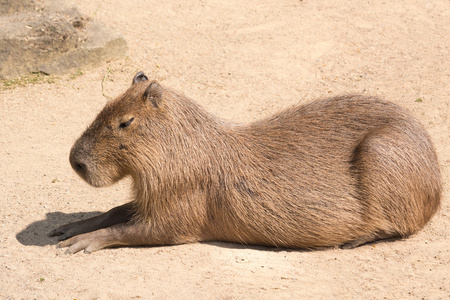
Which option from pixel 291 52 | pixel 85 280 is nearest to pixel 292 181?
pixel 85 280

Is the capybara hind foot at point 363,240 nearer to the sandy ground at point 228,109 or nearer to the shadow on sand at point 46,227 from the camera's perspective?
the sandy ground at point 228,109

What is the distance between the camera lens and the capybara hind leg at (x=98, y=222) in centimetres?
457

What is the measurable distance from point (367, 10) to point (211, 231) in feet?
18.8

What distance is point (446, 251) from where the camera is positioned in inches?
167

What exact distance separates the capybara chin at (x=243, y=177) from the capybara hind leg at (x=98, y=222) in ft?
0.71

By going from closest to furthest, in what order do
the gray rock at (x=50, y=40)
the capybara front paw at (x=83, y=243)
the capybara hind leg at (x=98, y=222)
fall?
1. the capybara front paw at (x=83, y=243)
2. the capybara hind leg at (x=98, y=222)
3. the gray rock at (x=50, y=40)

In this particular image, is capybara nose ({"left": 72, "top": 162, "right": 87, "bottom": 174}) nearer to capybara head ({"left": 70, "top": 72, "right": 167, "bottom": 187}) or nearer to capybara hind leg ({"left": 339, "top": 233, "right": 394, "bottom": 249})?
capybara head ({"left": 70, "top": 72, "right": 167, "bottom": 187})

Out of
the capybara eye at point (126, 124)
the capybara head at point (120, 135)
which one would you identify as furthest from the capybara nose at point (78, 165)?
the capybara eye at point (126, 124)

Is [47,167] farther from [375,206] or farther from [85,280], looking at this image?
[375,206]

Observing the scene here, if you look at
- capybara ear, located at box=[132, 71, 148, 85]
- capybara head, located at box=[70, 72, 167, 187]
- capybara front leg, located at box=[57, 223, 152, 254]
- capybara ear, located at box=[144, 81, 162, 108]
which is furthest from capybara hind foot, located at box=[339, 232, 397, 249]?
capybara ear, located at box=[132, 71, 148, 85]

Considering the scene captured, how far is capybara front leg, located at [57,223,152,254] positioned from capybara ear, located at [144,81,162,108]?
92 cm

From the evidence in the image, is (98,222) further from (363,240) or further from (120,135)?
(363,240)

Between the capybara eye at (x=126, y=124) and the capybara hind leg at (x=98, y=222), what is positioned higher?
the capybara eye at (x=126, y=124)

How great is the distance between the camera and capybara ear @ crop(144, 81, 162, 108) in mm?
4129
